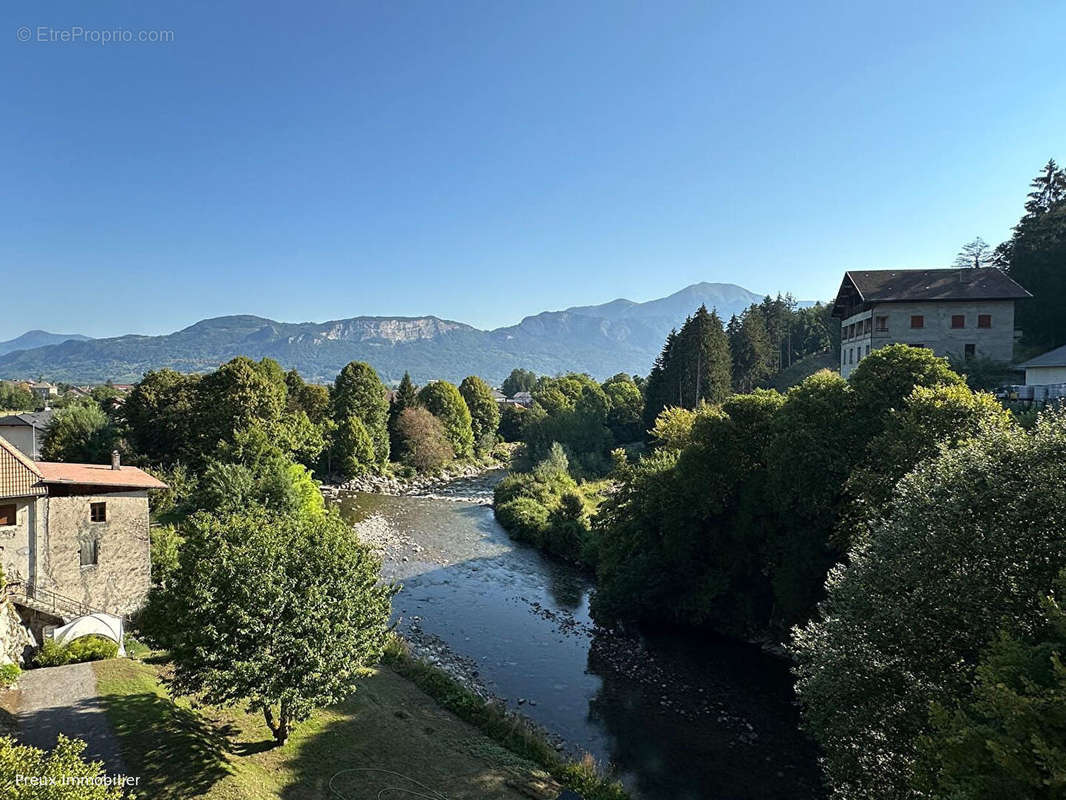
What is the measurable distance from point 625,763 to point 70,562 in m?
22.8

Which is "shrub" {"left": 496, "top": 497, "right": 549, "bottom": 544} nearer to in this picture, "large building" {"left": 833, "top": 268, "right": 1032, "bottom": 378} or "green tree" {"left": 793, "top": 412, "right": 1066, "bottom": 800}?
"large building" {"left": 833, "top": 268, "right": 1032, "bottom": 378}

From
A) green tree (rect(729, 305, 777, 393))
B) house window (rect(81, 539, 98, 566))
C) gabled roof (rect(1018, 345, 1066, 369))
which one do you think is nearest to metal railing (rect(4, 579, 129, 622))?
house window (rect(81, 539, 98, 566))

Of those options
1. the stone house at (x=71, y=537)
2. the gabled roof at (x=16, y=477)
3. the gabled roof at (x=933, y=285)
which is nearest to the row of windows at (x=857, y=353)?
the gabled roof at (x=933, y=285)

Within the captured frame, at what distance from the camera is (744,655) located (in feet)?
88.7

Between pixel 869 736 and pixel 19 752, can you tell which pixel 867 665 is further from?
pixel 19 752

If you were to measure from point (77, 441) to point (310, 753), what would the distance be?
4362 centimetres

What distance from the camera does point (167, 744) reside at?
1500 cm

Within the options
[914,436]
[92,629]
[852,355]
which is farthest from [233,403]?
[852,355]

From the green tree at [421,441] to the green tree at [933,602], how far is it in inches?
2545

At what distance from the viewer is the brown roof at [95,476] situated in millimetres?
23750

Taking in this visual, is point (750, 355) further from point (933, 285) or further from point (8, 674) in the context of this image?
point (8, 674)

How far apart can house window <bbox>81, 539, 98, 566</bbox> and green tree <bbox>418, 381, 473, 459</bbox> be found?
201 feet

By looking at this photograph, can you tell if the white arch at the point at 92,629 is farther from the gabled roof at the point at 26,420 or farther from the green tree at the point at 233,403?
the gabled roof at the point at 26,420

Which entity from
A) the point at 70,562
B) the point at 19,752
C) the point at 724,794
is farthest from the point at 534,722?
the point at 70,562
